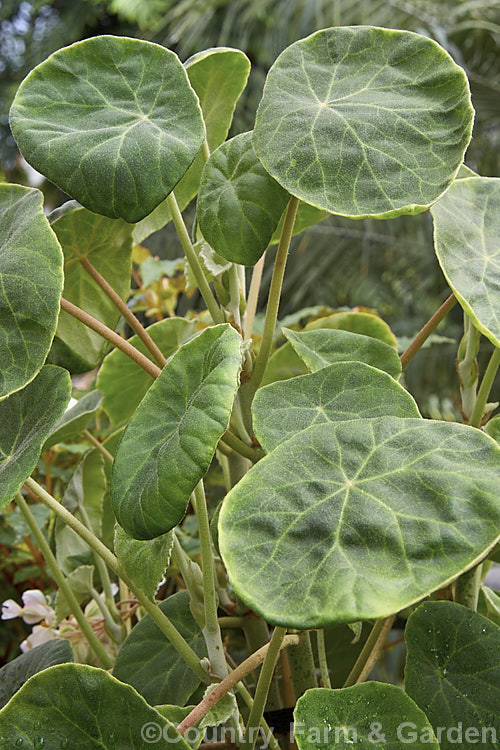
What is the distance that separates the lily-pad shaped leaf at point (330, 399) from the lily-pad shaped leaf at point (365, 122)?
104 millimetres

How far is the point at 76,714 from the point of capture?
35 centimetres

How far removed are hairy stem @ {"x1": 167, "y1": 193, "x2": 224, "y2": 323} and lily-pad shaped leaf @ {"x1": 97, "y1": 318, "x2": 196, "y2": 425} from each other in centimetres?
13

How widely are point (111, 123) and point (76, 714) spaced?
13.2 inches

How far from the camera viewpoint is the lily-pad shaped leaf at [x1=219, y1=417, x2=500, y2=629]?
0.28m

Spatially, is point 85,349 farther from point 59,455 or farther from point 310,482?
point 59,455

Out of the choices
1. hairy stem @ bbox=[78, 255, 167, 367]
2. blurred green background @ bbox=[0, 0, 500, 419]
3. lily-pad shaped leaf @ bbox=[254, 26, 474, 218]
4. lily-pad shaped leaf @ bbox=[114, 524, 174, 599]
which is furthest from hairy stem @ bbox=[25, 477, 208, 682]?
blurred green background @ bbox=[0, 0, 500, 419]

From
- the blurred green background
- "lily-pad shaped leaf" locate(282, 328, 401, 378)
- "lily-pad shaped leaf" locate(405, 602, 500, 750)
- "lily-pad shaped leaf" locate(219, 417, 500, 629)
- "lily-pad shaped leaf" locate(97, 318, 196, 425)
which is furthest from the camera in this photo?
the blurred green background

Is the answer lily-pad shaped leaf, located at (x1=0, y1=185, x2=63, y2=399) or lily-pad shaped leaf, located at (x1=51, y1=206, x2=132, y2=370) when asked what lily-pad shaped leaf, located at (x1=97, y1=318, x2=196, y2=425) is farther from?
lily-pad shaped leaf, located at (x1=0, y1=185, x2=63, y2=399)

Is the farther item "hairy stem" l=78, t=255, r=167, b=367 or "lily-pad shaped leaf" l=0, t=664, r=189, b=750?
"hairy stem" l=78, t=255, r=167, b=367

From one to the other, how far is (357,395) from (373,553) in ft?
0.46

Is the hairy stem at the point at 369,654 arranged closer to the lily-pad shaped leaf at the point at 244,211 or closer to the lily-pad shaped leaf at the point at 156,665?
the lily-pad shaped leaf at the point at 156,665

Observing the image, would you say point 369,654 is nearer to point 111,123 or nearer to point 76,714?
point 76,714

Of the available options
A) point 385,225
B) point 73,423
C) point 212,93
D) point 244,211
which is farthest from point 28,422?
point 385,225

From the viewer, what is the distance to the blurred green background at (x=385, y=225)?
2.07 metres
